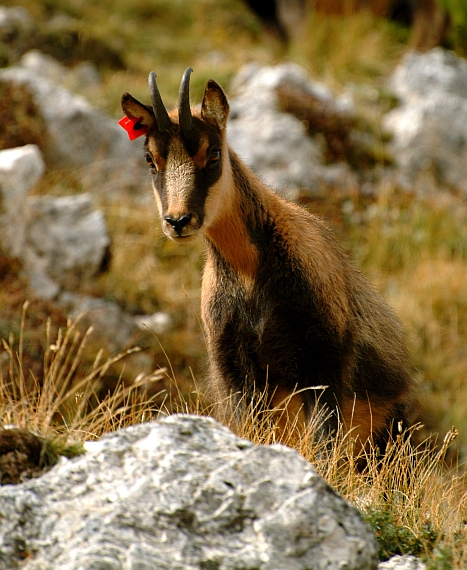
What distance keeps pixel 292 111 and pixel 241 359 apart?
9.40 metres

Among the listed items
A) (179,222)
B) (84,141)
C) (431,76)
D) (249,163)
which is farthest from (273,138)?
(179,222)

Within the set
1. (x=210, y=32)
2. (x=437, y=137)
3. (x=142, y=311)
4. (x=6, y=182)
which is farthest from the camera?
(x=210, y=32)

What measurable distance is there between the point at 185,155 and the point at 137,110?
462 millimetres

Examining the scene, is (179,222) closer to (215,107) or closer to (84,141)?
(215,107)

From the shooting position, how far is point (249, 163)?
1352 centimetres

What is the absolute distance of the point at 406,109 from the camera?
604 inches

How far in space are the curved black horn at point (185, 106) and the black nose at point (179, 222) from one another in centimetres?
61

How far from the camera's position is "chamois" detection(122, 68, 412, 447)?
5523mm

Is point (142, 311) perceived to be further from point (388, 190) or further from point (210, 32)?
point (210, 32)

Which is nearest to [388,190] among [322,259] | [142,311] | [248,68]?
[248,68]

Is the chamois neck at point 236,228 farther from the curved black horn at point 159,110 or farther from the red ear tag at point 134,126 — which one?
the red ear tag at point 134,126

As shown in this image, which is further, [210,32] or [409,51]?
[210,32]

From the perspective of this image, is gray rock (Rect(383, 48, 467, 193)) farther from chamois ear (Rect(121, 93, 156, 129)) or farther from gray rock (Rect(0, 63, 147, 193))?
chamois ear (Rect(121, 93, 156, 129))

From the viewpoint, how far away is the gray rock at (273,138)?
1381 centimetres
